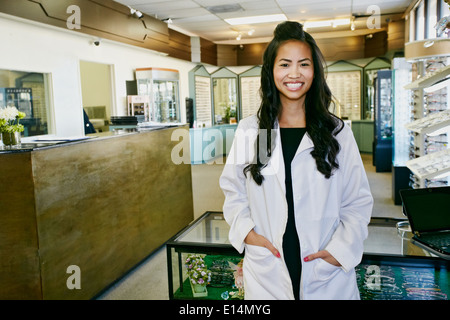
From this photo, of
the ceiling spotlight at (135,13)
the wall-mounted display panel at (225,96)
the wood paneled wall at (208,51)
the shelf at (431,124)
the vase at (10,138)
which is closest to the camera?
the shelf at (431,124)

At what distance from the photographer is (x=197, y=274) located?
2.35 meters

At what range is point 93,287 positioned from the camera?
3.48 m

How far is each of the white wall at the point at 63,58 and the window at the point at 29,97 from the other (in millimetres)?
98

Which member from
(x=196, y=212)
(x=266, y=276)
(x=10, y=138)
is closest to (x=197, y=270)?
(x=266, y=276)

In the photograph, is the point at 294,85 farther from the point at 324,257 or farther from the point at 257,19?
the point at 257,19

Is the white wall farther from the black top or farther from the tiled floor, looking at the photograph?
the black top

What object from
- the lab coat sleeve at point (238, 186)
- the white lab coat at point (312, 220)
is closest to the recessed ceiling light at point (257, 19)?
the lab coat sleeve at point (238, 186)

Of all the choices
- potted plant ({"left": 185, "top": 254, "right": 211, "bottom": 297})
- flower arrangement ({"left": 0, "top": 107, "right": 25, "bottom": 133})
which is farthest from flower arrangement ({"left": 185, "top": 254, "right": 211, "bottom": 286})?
flower arrangement ({"left": 0, "top": 107, "right": 25, "bottom": 133})

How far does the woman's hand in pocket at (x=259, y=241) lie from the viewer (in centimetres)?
151

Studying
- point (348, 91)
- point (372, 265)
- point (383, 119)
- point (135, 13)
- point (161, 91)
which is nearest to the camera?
point (372, 265)

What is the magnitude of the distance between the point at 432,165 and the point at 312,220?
2.25 metres

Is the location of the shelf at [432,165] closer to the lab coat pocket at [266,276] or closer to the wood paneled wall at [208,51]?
the lab coat pocket at [266,276]

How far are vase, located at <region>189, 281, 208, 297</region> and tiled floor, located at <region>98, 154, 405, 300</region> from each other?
1.27m

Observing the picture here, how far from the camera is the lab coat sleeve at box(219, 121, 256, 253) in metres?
1.60
